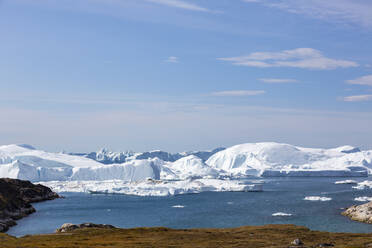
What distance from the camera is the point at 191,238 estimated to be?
5628 centimetres

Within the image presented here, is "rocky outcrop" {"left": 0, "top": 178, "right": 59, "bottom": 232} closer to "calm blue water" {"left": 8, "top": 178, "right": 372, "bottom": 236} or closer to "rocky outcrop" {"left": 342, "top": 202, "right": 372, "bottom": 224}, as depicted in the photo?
"calm blue water" {"left": 8, "top": 178, "right": 372, "bottom": 236}

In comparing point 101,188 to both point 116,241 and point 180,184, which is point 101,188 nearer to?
point 180,184

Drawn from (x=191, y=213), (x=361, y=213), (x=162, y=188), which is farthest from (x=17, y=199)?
(x=361, y=213)

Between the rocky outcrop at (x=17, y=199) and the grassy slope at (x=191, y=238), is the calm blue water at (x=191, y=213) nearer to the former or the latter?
the rocky outcrop at (x=17, y=199)

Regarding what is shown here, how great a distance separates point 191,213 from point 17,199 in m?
42.0

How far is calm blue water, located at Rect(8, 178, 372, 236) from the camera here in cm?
7812

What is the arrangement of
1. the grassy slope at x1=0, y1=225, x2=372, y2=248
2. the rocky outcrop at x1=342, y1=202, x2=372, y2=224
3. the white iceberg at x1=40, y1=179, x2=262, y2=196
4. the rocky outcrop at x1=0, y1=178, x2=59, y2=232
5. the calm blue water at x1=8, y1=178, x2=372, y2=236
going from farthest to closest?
1. the white iceberg at x1=40, y1=179, x2=262, y2=196
2. the rocky outcrop at x1=0, y1=178, x2=59, y2=232
3. the calm blue water at x1=8, y1=178, x2=372, y2=236
4. the rocky outcrop at x1=342, y1=202, x2=372, y2=224
5. the grassy slope at x1=0, y1=225, x2=372, y2=248

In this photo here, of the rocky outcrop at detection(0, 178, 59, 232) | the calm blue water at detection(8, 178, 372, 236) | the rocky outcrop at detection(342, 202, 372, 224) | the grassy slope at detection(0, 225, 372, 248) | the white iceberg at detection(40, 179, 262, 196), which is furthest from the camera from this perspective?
the white iceberg at detection(40, 179, 262, 196)

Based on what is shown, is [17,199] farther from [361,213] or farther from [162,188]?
[361,213]

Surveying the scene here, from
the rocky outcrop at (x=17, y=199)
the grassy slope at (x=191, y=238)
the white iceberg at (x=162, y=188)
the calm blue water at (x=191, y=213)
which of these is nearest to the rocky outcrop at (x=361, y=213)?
the calm blue water at (x=191, y=213)

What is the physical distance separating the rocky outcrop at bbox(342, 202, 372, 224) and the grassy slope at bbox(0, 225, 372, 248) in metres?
19.1

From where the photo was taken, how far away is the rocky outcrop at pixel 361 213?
77.6 meters

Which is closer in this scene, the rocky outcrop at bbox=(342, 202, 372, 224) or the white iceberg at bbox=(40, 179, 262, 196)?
the rocky outcrop at bbox=(342, 202, 372, 224)

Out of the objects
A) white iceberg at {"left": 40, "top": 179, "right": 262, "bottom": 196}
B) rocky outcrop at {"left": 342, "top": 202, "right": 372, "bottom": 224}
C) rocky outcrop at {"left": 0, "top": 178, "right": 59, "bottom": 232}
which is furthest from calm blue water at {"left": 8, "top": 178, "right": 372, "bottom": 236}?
white iceberg at {"left": 40, "top": 179, "right": 262, "bottom": 196}
